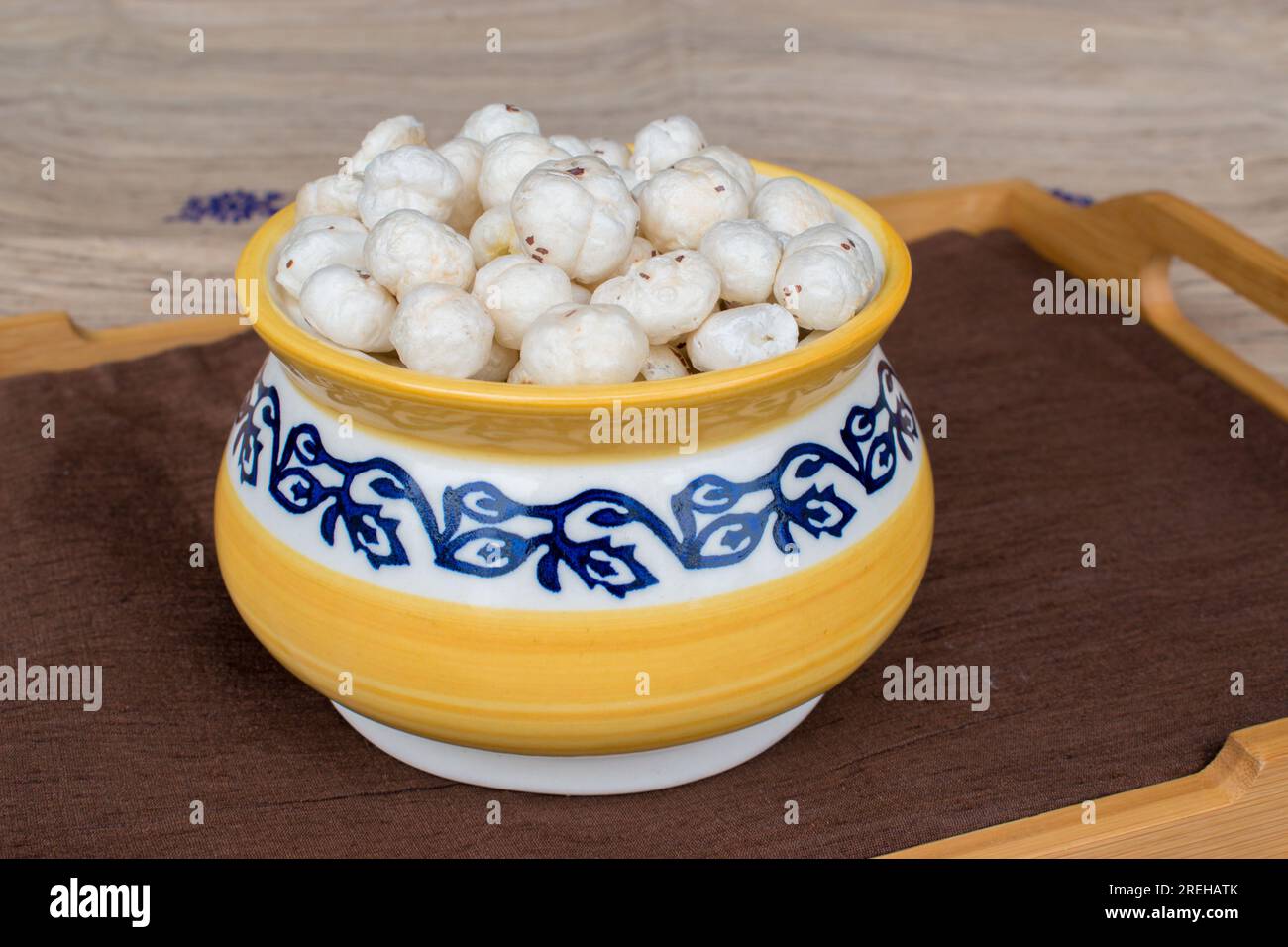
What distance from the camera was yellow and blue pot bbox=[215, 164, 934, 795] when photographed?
2.10 ft

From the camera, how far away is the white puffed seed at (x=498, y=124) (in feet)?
2.69

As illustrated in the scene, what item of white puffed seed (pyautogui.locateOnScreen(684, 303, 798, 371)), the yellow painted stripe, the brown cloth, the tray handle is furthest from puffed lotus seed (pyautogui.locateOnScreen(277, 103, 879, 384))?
the tray handle

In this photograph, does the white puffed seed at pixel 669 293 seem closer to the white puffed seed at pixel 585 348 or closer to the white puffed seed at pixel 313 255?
the white puffed seed at pixel 585 348

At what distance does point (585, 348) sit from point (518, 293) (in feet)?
0.21

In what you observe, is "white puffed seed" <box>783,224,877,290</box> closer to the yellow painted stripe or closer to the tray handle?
the yellow painted stripe

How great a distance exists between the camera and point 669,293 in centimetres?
67

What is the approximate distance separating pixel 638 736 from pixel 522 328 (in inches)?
8.2

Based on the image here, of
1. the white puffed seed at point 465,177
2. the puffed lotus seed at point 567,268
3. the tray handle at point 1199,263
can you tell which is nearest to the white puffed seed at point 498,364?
the puffed lotus seed at point 567,268

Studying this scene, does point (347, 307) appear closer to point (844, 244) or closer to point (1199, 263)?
point (844, 244)

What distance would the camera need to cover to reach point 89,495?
1024 mm

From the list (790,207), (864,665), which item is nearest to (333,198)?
(790,207)

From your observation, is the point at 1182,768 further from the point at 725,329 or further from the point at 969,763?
the point at 725,329

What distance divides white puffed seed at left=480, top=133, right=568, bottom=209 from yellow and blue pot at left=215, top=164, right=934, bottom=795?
0.13m

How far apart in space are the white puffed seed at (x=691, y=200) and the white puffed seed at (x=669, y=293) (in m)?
0.05
